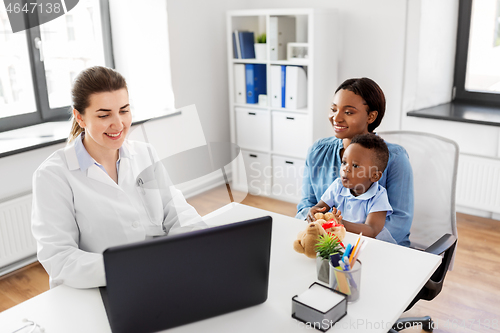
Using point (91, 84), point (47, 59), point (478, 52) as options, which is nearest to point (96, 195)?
point (91, 84)

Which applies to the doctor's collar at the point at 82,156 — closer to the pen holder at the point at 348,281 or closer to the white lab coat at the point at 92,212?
the white lab coat at the point at 92,212

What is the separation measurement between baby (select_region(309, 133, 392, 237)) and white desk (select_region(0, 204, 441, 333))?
16 cm

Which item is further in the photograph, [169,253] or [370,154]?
[370,154]

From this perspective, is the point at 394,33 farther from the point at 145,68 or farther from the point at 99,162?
the point at 99,162

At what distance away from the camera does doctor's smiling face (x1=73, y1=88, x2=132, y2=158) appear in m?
1.42

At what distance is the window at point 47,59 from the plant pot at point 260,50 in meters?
1.14

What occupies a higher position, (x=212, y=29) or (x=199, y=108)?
(x=212, y=29)

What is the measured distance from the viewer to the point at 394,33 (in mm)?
3328

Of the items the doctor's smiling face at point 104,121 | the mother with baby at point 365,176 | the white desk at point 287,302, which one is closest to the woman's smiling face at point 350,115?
the mother with baby at point 365,176

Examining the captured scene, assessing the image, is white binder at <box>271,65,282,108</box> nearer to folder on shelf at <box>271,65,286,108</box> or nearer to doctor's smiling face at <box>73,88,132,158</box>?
folder on shelf at <box>271,65,286,108</box>

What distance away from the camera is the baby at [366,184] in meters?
1.56

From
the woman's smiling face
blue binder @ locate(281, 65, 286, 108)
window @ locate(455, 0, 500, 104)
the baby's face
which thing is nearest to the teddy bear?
the baby's face

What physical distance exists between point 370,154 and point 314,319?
74 cm

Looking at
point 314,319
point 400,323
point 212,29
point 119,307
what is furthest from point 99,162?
point 212,29
